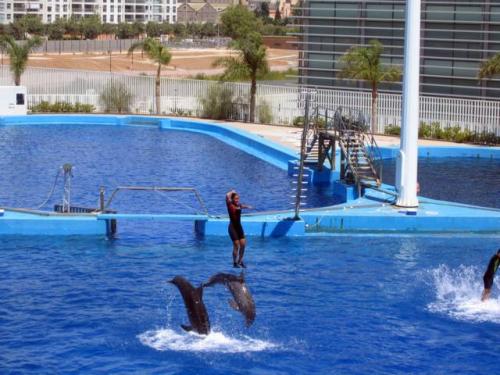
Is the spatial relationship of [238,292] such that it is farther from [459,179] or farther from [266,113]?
[266,113]

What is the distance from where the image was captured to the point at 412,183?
21.0 meters

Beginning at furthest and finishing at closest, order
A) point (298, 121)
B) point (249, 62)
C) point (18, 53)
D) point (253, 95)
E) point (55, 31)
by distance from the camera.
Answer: point (55, 31) → point (18, 53) → point (249, 62) → point (253, 95) → point (298, 121)

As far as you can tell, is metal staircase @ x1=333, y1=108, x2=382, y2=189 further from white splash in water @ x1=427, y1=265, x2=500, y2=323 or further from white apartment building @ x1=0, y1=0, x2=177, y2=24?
white apartment building @ x1=0, y1=0, x2=177, y2=24

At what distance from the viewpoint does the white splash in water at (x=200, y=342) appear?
1300 centimetres

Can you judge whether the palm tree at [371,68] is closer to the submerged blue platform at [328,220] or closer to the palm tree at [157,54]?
the palm tree at [157,54]

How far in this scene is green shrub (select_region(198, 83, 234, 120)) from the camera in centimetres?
3903

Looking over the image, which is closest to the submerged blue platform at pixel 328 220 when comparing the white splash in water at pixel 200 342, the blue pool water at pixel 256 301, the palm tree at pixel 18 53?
the blue pool water at pixel 256 301

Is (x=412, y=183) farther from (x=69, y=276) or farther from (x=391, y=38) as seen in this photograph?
(x=391, y=38)

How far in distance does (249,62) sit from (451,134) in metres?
8.37

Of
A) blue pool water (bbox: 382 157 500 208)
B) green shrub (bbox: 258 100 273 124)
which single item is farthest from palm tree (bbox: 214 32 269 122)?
blue pool water (bbox: 382 157 500 208)

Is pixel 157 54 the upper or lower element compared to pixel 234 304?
upper

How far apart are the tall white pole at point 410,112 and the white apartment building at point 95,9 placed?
344 ft

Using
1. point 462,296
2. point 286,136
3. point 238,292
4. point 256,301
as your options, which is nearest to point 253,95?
point 286,136

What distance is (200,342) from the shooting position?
13227 mm
